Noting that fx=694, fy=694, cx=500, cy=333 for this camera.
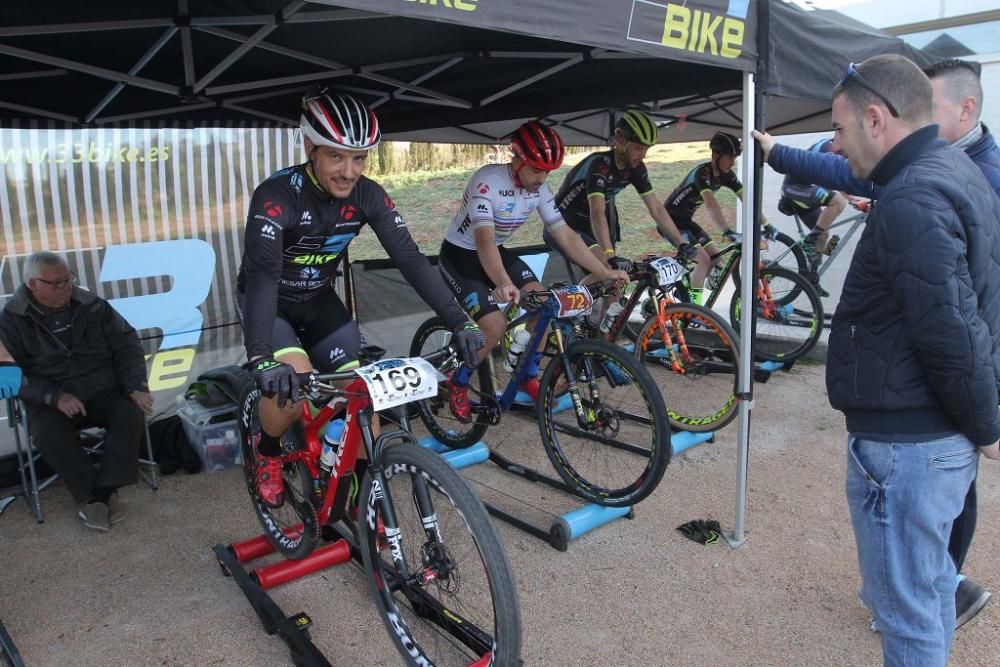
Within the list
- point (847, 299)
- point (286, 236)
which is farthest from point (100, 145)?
point (847, 299)

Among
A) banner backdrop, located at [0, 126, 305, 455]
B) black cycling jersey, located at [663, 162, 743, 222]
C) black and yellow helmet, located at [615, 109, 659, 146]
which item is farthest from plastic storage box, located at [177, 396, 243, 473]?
black cycling jersey, located at [663, 162, 743, 222]

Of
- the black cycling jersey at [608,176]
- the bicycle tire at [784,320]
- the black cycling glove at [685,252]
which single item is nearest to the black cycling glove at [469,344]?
the black cycling glove at [685,252]

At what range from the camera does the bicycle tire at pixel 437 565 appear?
1.94 metres

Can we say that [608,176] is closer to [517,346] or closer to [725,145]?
[725,145]

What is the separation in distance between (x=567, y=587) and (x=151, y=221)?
13.5 feet

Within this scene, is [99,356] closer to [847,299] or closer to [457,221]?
[457,221]

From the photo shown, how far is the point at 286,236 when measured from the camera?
2805 mm

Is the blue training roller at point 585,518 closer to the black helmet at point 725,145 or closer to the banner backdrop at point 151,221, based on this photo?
the banner backdrop at point 151,221

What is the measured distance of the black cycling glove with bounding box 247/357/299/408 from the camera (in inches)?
83.6

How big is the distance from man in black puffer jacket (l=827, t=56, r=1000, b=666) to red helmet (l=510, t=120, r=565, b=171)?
2.34 meters

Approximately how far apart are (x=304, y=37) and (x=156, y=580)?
2783 mm

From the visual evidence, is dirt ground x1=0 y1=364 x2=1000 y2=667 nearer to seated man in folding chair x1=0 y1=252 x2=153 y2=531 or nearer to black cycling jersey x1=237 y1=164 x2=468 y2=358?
seated man in folding chair x1=0 y1=252 x2=153 y2=531

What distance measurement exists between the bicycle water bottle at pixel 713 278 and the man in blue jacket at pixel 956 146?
3.61 metres

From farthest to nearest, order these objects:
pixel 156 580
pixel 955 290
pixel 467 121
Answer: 1. pixel 467 121
2. pixel 156 580
3. pixel 955 290
